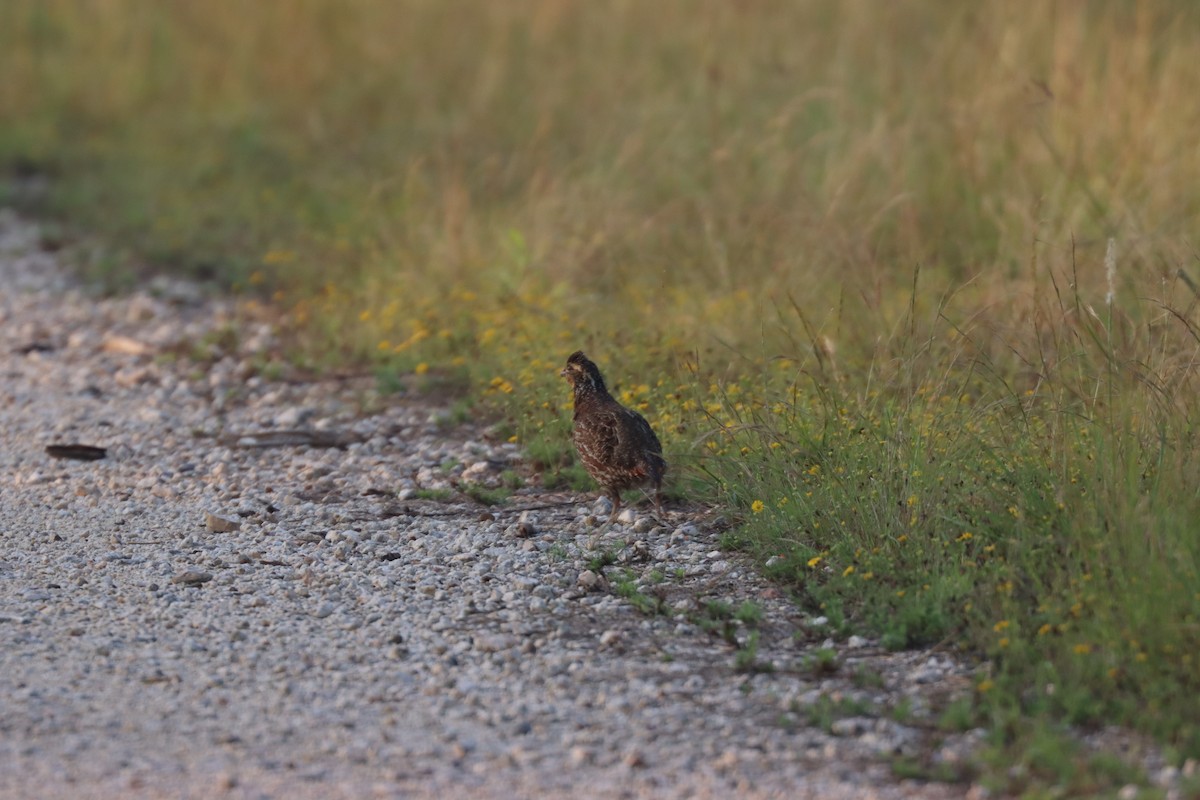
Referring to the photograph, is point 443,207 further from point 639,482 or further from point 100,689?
point 100,689

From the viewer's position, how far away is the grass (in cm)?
511

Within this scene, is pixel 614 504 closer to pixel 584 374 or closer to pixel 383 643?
pixel 584 374

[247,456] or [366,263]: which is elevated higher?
[366,263]

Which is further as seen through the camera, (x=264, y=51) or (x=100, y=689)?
(x=264, y=51)

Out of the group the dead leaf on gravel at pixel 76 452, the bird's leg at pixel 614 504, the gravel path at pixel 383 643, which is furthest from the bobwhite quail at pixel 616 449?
the dead leaf on gravel at pixel 76 452

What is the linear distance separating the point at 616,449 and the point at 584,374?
1.83 ft

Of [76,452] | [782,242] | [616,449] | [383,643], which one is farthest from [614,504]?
[782,242]

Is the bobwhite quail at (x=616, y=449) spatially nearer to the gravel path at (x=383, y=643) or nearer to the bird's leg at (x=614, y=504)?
the bird's leg at (x=614, y=504)

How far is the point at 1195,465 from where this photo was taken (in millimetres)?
5098

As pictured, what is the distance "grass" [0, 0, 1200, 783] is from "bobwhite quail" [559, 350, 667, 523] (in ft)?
0.82

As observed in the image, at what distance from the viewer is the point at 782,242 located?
8.77 meters

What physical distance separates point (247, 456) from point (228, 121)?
7.19 m

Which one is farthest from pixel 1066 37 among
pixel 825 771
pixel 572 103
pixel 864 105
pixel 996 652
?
pixel 825 771

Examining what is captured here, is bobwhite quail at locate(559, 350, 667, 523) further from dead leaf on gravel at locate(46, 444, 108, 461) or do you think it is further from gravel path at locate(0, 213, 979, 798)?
dead leaf on gravel at locate(46, 444, 108, 461)
